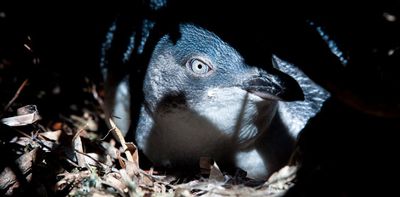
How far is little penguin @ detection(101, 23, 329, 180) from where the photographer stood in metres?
2.39

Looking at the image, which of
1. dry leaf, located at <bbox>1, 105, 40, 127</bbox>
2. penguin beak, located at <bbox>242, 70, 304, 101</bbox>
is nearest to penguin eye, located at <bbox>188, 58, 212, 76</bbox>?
penguin beak, located at <bbox>242, 70, 304, 101</bbox>

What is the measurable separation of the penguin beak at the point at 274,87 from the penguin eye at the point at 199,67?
0.22m

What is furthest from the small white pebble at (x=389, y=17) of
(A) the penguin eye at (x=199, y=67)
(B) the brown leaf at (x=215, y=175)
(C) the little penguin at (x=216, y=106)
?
(B) the brown leaf at (x=215, y=175)

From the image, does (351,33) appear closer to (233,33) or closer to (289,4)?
(289,4)

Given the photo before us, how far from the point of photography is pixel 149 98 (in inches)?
106

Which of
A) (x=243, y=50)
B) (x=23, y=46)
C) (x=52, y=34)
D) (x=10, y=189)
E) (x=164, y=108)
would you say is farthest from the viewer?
(x=52, y=34)

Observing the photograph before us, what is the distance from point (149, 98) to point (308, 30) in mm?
1103

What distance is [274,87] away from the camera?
2.27 m

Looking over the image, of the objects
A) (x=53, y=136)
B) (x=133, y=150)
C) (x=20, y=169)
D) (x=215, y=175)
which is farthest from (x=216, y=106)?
(x=20, y=169)

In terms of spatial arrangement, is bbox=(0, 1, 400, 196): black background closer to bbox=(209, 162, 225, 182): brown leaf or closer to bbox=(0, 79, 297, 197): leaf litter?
bbox=(0, 79, 297, 197): leaf litter

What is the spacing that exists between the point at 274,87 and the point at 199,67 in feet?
1.34

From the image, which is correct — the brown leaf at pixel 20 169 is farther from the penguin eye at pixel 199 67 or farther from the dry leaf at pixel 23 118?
the penguin eye at pixel 199 67

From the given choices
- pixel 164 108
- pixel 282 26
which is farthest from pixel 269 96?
pixel 282 26

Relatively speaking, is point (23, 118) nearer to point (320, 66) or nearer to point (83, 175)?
point (83, 175)
